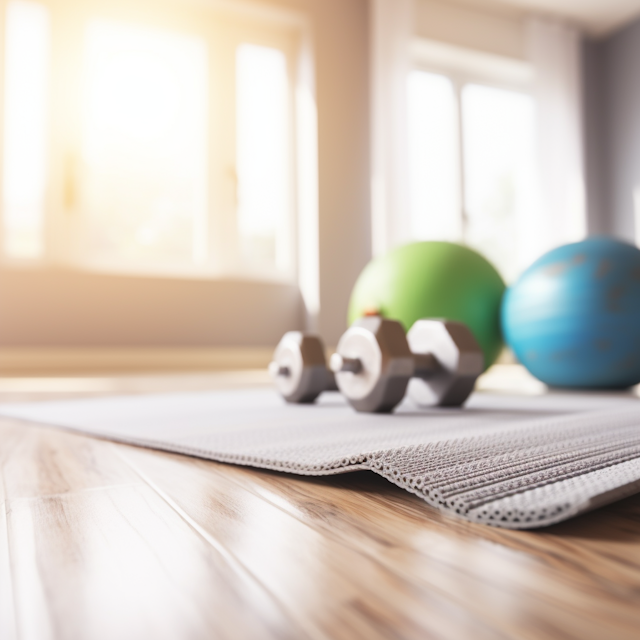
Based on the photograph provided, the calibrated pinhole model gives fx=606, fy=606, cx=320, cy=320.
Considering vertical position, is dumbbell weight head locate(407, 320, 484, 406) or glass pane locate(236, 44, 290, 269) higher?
glass pane locate(236, 44, 290, 269)

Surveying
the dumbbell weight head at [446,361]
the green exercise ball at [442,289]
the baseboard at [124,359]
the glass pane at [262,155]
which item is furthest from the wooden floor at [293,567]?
the glass pane at [262,155]

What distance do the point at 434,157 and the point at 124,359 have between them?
256cm

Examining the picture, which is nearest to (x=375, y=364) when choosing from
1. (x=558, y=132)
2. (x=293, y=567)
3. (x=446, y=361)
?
(x=446, y=361)

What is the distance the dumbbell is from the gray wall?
14.4 feet

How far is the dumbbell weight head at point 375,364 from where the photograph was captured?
1.00 metres

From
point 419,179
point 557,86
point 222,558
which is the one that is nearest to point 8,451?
Result: point 222,558

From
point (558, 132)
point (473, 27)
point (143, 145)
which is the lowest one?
point (143, 145)

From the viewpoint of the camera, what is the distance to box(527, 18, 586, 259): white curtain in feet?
15.2

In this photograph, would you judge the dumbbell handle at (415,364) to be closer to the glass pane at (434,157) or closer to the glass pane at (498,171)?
the glass pane at (434,157)

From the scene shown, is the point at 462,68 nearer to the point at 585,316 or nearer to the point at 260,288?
the point at 260,288

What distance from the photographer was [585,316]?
167 cm

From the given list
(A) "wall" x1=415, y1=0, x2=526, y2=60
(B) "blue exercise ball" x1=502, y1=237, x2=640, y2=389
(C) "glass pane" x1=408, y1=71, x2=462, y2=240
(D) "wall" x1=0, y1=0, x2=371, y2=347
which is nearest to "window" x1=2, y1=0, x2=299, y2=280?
(D) "wall" x1=0, y1=0, x2=371, y2=347

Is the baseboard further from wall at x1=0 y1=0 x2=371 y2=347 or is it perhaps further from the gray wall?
the gray wall

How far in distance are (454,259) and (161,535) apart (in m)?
1.70
